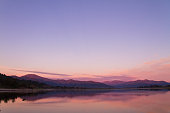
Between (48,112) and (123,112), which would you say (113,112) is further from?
(48,112)

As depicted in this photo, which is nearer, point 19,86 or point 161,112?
point 161,112

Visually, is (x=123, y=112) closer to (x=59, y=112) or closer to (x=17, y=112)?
(x=59, y=112)

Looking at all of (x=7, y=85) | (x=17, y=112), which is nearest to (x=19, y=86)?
(x=7, y=85)

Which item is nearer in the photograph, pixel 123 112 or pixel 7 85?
pixel 123 112

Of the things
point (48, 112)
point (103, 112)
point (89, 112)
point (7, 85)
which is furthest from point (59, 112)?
point (7, 85)

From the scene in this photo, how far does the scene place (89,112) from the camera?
68.1 feet

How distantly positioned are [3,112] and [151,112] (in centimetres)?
1359

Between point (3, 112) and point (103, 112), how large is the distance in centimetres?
917

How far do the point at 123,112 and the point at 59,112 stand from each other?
20.2 ft

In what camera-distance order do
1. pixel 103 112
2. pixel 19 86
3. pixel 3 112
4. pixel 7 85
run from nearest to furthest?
1. pixel 3 112
2. pixel 103 112
3. pixel 7 85
4. pixel 19 86

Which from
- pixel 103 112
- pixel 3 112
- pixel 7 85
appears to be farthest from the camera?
pixel 7 85

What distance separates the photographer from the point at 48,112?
20.3 m

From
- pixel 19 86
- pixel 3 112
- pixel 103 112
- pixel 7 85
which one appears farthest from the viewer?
pixel 19 86

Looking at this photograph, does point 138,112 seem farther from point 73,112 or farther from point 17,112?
point 17,112
